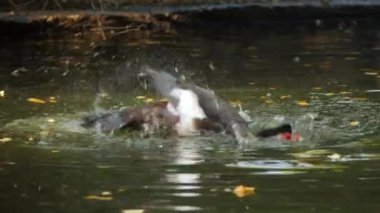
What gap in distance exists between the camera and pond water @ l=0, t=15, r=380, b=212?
21.7ft

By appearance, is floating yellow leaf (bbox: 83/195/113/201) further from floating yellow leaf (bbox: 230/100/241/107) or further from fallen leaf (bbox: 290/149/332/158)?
floating yellow leaf (bbox: 230/100/241/107)

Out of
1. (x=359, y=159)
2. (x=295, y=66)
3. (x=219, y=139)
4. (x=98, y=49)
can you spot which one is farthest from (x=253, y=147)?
(x=98, y=49)

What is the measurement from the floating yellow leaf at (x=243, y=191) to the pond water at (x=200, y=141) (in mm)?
48

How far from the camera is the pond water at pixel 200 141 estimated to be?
6629mm

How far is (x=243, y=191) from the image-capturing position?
6.73m

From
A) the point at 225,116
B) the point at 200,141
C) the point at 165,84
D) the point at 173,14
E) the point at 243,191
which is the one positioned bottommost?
the point at 243,191

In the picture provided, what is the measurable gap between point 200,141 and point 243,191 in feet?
6.04

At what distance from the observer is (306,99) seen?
1090 centimetres

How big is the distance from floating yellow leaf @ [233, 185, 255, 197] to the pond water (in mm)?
48

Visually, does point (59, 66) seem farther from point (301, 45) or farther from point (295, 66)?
point (301, 45)

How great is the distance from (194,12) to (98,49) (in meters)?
4.87

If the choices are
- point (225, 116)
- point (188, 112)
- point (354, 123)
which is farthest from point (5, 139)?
point (354, 123)

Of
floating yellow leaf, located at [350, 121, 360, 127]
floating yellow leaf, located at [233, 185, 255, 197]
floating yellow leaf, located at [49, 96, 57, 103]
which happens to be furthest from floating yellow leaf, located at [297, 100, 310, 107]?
floating yellow leaf, located at [233, 185, 255, 197]

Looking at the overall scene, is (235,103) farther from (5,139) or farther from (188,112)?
(5,139)
